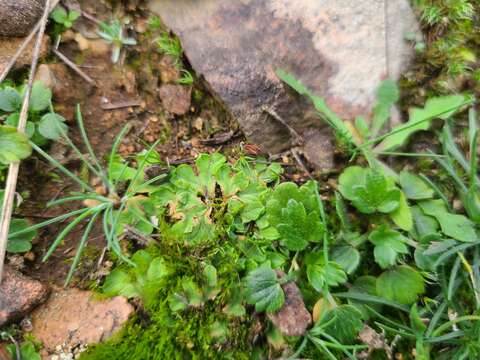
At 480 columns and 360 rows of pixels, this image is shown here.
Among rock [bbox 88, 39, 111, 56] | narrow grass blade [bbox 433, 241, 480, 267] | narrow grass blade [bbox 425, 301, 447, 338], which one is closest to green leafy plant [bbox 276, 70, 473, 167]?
narrow grass blade [bbox 433, 241, 480, 267]

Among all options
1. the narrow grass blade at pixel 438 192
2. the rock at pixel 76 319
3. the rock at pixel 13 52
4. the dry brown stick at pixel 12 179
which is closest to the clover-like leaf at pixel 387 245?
the narrow grass blade at pixel 438 192

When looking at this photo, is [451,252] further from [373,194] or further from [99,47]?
[99,47]

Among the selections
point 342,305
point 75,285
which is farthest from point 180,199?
point 342,305

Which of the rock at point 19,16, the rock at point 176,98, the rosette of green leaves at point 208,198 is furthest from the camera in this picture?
the rock at point 176,98

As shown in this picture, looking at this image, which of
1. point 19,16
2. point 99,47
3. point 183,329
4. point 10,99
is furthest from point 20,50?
point 183,329

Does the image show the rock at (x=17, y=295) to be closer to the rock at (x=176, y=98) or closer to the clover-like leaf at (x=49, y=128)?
the clover-like leaf at (x=49, y=128)

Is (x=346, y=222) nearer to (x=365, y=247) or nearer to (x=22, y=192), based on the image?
(x=365, y=247)
